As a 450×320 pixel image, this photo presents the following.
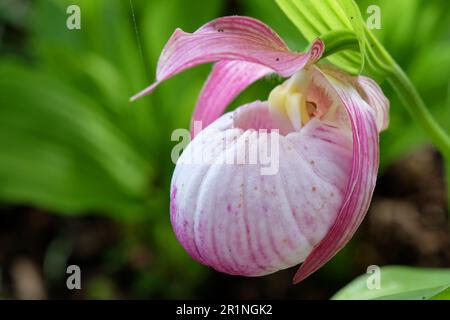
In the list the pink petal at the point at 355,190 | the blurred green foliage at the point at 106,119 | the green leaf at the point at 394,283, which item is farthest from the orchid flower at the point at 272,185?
the blurred green foliage at the point at 106,119

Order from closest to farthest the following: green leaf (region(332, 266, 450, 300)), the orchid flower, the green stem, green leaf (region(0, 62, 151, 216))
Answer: the orchid flower
the green stem
green leaf (region(332, 266, 450, 300))
green leaf (region(0, 62, 151, 216))

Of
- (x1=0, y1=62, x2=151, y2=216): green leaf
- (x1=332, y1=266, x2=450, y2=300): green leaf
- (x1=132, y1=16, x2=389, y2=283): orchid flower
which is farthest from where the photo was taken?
(x1=0, y1=62, x2=151, y2=216): green leaf

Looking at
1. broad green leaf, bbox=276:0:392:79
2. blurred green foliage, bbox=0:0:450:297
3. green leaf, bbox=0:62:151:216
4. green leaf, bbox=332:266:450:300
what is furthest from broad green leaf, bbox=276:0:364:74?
green leaf, bbox=0:62:151:216

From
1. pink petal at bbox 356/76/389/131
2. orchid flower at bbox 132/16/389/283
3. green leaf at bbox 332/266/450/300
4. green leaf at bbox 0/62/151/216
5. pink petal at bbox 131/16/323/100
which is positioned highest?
green leaf at bbox 0/62/151/216

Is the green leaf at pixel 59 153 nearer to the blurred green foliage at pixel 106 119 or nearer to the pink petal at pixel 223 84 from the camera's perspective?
the blurred green foliage at pixel 106 119

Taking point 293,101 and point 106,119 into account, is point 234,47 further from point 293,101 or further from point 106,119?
point 106,119

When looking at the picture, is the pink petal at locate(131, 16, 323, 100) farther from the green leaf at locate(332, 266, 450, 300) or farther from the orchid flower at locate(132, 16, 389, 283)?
the green leaf at locate(332, 266, 450, 300)

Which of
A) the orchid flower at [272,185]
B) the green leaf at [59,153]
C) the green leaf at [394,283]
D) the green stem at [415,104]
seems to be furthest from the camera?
the green leaf at [59,153]
